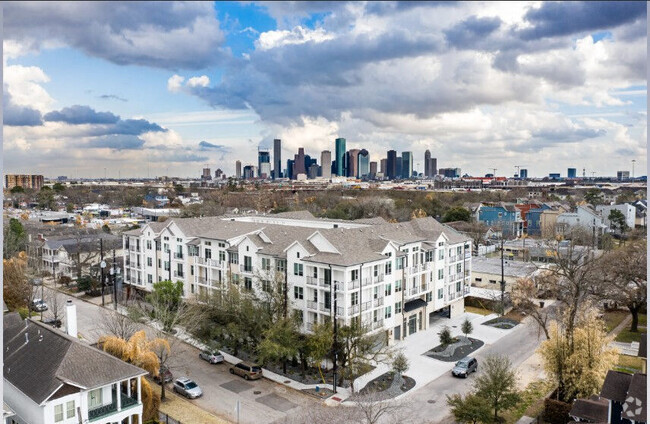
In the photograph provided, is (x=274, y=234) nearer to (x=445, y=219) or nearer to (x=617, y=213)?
(x=445, y=219)

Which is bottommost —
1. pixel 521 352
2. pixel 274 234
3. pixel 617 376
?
pixel 521 352

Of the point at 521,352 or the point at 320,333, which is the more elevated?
the point at 320,333

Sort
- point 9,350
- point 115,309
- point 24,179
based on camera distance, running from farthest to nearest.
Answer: point 24,179 → point 115,309 → point 9,350

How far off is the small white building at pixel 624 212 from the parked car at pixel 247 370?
213ft

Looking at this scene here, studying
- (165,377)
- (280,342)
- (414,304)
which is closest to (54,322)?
(165,377)

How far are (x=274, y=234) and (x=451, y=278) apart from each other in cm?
1258

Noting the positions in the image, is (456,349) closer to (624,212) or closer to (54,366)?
(54,366)

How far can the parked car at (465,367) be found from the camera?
2427 centimetres

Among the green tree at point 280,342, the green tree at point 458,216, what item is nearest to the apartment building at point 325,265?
the green tree at point 280,342

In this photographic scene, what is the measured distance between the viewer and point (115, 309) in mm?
33875

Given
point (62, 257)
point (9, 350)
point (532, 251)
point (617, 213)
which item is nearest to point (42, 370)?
point (9, 350)

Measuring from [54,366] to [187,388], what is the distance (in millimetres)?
6599

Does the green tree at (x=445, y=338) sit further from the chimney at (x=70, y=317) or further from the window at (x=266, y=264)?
the chimney at (x=70, y=317)

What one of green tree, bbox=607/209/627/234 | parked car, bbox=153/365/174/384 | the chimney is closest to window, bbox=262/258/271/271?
parked car, bbox=153/365/174/384
